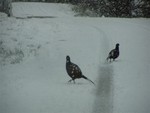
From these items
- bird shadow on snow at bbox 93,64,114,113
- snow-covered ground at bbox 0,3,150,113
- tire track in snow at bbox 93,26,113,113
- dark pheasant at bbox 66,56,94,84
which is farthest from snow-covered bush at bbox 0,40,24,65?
dark pheasant at bbox 66,56,94,84

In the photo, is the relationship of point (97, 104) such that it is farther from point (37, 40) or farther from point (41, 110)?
point (37, 40)

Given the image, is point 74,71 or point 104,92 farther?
point 74,71

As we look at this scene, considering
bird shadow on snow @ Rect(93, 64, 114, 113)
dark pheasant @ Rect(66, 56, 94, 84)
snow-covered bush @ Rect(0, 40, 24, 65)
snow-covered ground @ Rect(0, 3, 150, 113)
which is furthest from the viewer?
snow-covered bush @ Rect(0, 40, 24, 65)

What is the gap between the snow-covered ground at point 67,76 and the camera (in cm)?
780

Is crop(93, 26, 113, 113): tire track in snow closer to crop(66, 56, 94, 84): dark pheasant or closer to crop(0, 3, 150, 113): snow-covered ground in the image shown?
crop(0, 3, 150, 113): snow-covered ground

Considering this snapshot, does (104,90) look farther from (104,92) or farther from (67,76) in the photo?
(67,76)

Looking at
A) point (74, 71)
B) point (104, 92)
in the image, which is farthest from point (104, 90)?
point (74, 71)

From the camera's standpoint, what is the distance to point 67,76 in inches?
395

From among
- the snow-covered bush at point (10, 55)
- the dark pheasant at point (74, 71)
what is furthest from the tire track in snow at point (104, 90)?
the snow-covered bush at point (10, 55)

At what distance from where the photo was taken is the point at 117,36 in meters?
14.8

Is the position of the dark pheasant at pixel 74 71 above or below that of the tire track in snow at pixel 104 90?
above

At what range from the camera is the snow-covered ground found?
780cm

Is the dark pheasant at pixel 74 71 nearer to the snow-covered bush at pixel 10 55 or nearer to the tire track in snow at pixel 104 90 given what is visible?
the tire track in snow at pixel 104 90

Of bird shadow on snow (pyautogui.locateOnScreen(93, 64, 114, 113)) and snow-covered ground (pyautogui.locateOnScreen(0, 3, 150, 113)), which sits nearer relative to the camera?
bird shadow on snow (pyautogui.locateOnScreen(93, 64, 114, 113))
